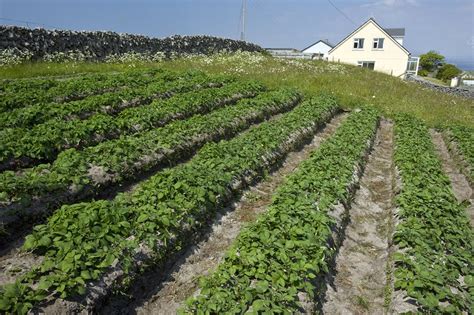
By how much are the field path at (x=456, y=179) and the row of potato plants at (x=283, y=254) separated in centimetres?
358

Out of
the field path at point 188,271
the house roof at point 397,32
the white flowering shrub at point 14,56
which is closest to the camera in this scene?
the field path at point 188,271

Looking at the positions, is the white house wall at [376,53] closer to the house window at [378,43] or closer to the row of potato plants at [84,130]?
the house window at [378,43]

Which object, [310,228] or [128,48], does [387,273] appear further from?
[128,48]

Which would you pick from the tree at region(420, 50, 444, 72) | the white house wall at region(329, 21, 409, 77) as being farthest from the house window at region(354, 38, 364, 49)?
the tree at region(420, 50, 444, 72)

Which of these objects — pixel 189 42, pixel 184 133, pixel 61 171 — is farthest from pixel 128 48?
pixel 61 171

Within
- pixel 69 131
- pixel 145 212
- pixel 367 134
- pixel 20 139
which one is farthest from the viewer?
pixel 367 134

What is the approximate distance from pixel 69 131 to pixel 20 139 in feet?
3.95

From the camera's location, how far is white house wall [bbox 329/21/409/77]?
61844 millimetres

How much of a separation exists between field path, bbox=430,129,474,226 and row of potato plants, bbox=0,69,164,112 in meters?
13.6

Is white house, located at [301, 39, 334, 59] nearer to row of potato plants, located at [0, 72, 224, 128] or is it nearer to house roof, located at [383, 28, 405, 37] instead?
house roof, located at [383, 28, 405, 37]

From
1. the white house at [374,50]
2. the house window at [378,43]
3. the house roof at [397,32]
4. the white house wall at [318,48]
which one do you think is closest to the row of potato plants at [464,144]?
the white house at [374,50]

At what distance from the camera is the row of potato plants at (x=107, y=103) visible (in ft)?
32.7

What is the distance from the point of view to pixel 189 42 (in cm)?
3400

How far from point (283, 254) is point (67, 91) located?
11885 mm
